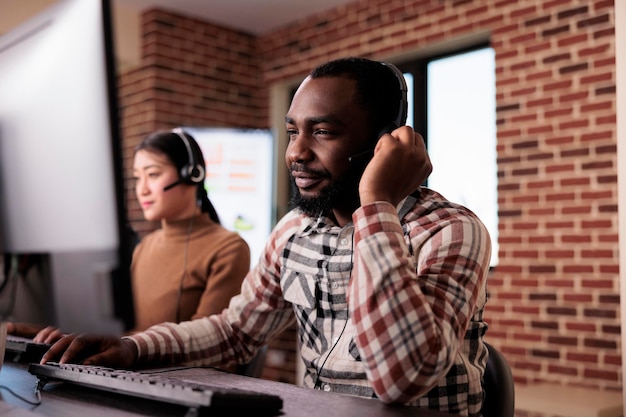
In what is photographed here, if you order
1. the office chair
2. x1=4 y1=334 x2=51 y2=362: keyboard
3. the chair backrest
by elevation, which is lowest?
the office chair

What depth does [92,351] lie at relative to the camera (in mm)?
1222

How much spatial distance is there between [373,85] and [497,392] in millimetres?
648

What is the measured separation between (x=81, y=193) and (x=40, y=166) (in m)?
0.07

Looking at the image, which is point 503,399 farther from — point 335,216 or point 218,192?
point 218,192

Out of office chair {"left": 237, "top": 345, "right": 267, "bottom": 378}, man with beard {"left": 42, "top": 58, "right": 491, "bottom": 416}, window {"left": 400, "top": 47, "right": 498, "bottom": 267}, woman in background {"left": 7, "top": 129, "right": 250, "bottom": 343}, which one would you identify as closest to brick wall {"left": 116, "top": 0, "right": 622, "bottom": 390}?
window {"left": 400, "top": 47, "right": 498, "bottom": 267}

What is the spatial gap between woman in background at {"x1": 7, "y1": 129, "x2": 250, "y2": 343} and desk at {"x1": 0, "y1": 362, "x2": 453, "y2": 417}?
3.15ft

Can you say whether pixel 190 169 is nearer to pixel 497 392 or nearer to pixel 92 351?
pixel 92 351

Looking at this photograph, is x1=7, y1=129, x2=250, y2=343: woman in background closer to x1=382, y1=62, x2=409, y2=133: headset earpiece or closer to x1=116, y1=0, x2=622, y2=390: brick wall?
x1=382, y1=62, x2=409, y2=133: headset earpiece

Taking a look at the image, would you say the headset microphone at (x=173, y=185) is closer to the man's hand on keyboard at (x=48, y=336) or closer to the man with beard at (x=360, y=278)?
the man with beard at (x=360, y=278)

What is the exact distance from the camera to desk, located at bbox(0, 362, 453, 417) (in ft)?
2.80

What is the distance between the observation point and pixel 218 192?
4363mm

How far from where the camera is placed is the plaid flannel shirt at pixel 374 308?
0.98 m

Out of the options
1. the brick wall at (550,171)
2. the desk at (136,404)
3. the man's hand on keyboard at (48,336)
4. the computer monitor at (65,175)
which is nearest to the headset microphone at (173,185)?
the man's hand on keyboard at (48,336)

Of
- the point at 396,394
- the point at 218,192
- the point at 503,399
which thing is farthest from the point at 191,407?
the point at 218,192
